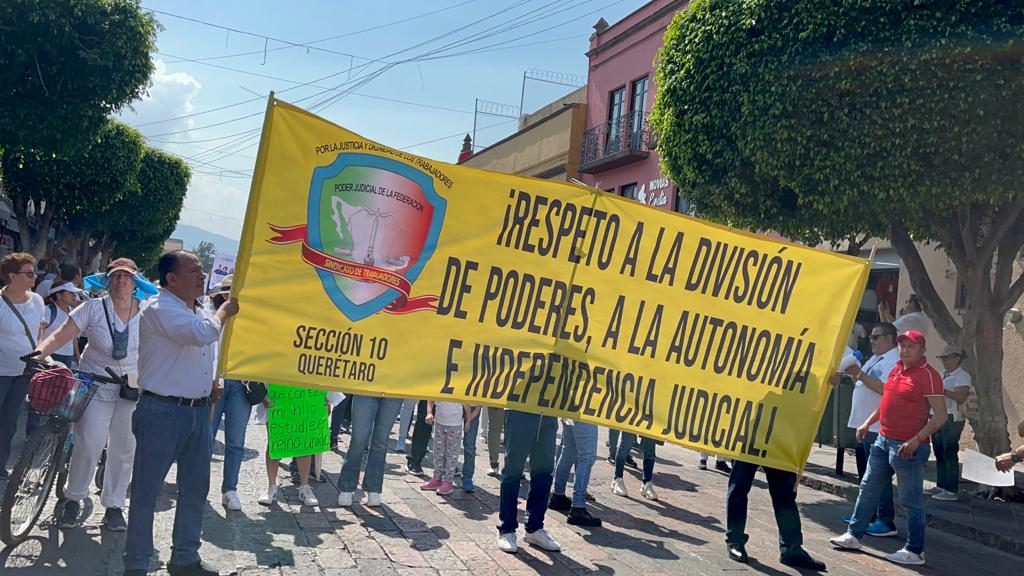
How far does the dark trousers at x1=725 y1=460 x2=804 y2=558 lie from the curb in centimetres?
293

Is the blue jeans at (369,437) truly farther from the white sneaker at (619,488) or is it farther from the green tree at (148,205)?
Result: the green tree at (148,205)

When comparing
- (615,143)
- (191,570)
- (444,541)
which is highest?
(615,143)

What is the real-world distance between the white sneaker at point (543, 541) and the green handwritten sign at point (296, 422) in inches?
81.0

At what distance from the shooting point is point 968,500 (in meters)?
10.5

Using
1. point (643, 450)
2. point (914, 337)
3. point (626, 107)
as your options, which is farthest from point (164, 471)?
point (626, 107)

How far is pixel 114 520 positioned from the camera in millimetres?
6273

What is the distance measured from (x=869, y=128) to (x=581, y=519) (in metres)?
5.64

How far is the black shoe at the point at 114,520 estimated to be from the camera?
6254 millimetres

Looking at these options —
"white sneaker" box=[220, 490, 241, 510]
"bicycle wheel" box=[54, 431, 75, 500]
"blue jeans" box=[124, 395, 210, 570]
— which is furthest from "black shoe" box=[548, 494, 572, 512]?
"bicycle wheel" box=[54, 431, 75, 500]

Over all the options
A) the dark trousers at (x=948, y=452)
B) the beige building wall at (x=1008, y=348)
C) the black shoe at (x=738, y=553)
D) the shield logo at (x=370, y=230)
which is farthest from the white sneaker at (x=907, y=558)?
the beige building wall at (x=1008, y=348)

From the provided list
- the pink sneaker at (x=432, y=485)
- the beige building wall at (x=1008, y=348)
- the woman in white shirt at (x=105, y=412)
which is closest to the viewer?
the woman in white shirt at (x=105, y=412)

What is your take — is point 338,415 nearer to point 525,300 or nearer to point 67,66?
point 525,300

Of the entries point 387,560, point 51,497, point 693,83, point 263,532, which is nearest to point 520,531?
point 387,560

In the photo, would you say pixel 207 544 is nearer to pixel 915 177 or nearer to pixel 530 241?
pixel 530 241
